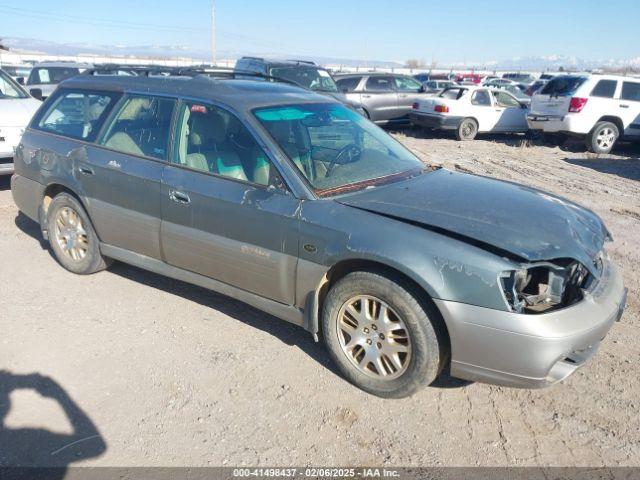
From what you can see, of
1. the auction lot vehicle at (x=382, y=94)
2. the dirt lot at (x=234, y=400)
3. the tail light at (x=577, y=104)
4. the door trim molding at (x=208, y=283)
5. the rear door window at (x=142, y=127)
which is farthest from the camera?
the auction lot vehicle at (x=382, y=94)

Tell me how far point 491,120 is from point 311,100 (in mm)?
11579

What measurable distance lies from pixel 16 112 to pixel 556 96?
35.6 feet

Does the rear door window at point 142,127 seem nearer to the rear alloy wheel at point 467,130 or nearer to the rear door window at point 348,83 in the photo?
the rear door window at point 348,83

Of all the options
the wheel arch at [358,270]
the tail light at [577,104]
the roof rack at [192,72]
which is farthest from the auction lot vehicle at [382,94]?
the wheel arch at [358,270]

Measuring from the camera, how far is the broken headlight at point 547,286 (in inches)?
113

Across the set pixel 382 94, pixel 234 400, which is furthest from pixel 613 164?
pixel 234 400

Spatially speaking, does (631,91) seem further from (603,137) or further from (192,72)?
(192,72)

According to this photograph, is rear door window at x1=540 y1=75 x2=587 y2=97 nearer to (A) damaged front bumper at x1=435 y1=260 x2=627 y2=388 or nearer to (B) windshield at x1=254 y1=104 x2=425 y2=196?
(B) windshield at x1=254 y1=104 x2=425 y2=196

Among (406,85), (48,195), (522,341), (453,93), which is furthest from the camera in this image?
(406,85)

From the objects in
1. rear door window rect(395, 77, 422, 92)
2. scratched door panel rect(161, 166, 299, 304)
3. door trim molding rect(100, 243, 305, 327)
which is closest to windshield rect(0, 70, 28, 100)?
door trim molding rect(100, 243, 305, 327)

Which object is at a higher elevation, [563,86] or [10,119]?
[563,86]

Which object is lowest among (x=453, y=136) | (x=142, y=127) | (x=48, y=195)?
(x=453, y=136)

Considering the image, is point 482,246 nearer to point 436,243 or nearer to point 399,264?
point 436,243

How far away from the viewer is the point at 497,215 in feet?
10.7
